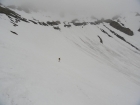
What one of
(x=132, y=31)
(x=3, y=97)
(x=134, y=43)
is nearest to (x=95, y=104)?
(x=3, y=97)

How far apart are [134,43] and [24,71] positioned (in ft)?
222

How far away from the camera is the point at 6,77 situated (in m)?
8.91

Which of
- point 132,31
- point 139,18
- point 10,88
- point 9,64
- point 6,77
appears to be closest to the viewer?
point 10,88

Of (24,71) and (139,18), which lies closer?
(24,71)

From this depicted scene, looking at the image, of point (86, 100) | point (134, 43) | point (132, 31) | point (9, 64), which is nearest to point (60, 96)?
point (86, 100)

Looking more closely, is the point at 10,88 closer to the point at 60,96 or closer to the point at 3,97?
the point at 3,97

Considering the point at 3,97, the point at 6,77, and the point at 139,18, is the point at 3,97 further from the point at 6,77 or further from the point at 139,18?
the point at 139,18

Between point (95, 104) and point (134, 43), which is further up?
point (134, 43)

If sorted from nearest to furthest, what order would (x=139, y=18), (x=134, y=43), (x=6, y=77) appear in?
(x=6, y=77) → (x=134, y=43) → (x=139, y=18)

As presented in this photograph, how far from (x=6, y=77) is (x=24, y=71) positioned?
233cm

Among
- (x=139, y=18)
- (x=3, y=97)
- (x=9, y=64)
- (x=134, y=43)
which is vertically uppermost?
(x=139, y=18)

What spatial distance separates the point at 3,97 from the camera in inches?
284

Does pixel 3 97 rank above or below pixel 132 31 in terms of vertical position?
below

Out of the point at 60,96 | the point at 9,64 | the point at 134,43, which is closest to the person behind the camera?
the point at 60,96
